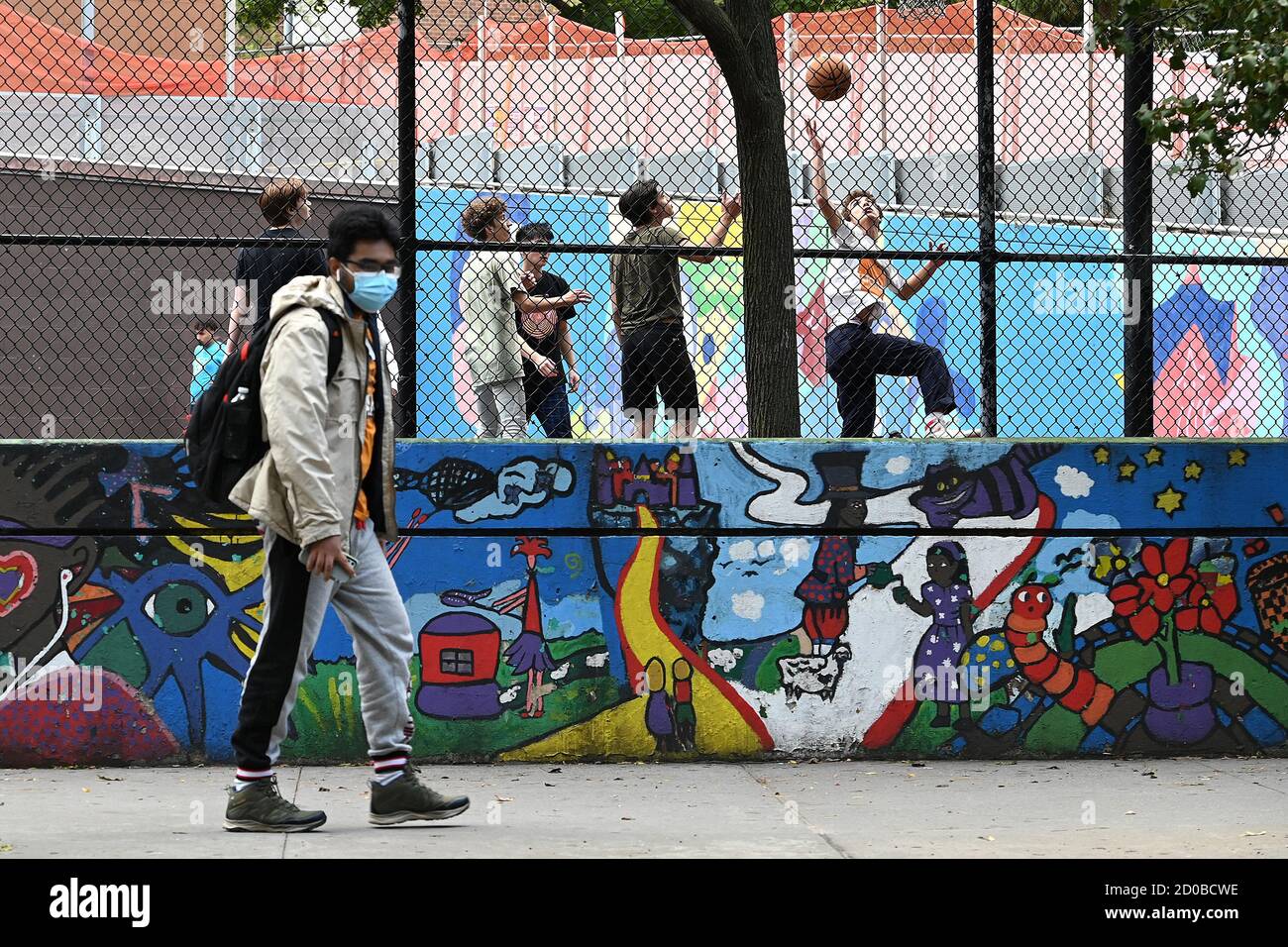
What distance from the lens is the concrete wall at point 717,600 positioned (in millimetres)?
5941

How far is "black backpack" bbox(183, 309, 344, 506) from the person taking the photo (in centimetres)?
468

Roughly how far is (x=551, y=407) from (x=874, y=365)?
1652 mm

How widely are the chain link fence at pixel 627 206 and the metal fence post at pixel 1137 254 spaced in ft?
0.07

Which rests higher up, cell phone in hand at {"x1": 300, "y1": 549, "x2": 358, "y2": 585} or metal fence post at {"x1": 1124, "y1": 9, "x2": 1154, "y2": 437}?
metal fence post at {"x1": 1124, "y1": 9, "x2": 1154, "y2": 437}

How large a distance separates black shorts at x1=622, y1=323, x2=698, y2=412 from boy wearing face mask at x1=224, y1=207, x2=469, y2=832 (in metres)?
2.76

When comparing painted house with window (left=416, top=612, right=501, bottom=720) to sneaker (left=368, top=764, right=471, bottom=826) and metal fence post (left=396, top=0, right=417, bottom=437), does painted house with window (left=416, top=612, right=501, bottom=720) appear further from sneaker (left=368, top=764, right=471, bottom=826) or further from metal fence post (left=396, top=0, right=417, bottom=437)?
sneaker (left=368, top=764, right=471, bottom=826)

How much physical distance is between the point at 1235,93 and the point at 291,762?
458 cm

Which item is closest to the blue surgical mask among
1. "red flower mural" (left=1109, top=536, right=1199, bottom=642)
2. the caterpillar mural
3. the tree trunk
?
the tree trunk

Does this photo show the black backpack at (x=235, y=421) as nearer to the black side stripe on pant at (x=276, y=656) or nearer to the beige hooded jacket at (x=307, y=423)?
the beige hooded jacket at (x=307, y=423)

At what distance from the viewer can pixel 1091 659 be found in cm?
634

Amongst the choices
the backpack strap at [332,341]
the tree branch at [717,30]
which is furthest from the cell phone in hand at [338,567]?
the tree branch at [717,30]

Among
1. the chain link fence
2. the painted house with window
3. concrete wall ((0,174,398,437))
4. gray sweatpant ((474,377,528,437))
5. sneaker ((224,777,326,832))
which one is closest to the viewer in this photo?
sneaker ((224,777,326,832))

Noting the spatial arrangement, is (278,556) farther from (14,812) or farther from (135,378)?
(135,378)
